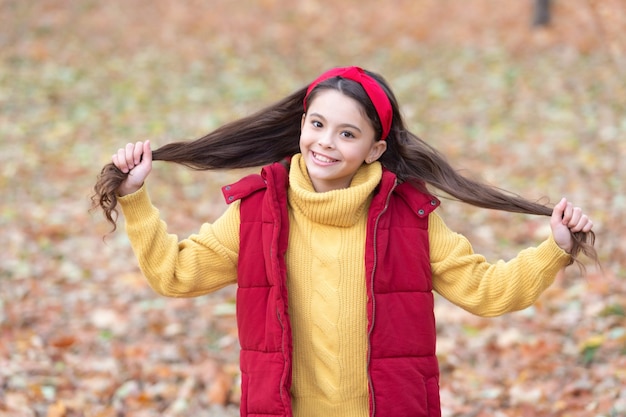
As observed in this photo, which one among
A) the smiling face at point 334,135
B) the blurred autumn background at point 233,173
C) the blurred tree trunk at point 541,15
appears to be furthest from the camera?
the blurred tree trunk at point 541,15

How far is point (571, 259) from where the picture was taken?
2.78 m

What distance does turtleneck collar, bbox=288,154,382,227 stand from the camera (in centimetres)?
270

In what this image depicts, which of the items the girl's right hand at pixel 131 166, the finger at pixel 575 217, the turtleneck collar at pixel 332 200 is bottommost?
the finger at pixel 575 217

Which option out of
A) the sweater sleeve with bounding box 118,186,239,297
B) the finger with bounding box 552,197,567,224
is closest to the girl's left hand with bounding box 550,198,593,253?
the finger with bounding box 552,197,567,224

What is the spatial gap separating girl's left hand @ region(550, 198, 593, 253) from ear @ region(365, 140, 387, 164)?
2.15ft

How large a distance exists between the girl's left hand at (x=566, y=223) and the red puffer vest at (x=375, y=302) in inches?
17.0

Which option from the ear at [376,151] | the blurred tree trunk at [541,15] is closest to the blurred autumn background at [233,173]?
the blurred tree trunk at [541,15]

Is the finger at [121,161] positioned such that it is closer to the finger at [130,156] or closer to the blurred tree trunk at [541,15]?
the finger at [130,156]

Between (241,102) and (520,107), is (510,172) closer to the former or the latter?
(520,107)

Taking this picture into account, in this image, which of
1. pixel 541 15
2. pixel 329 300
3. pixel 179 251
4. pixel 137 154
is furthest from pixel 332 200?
pixel 541 15

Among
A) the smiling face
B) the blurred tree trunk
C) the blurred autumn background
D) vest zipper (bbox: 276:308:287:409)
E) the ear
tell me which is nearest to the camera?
vest zipper (bbox: 276:308:287:409)

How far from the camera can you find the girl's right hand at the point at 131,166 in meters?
2.77

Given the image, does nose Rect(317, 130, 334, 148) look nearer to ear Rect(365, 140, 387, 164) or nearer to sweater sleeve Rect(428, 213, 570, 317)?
ear Rect(365, 140, 387, 164)

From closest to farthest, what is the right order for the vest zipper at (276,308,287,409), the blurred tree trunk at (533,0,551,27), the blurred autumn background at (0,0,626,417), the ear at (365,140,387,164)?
the vest zipper at (276,308,287,409), the ear at (365,140,387,164), the blurred autumn background at (0,0,626,417), the blurred tree trunk at (533,0,551,27)
